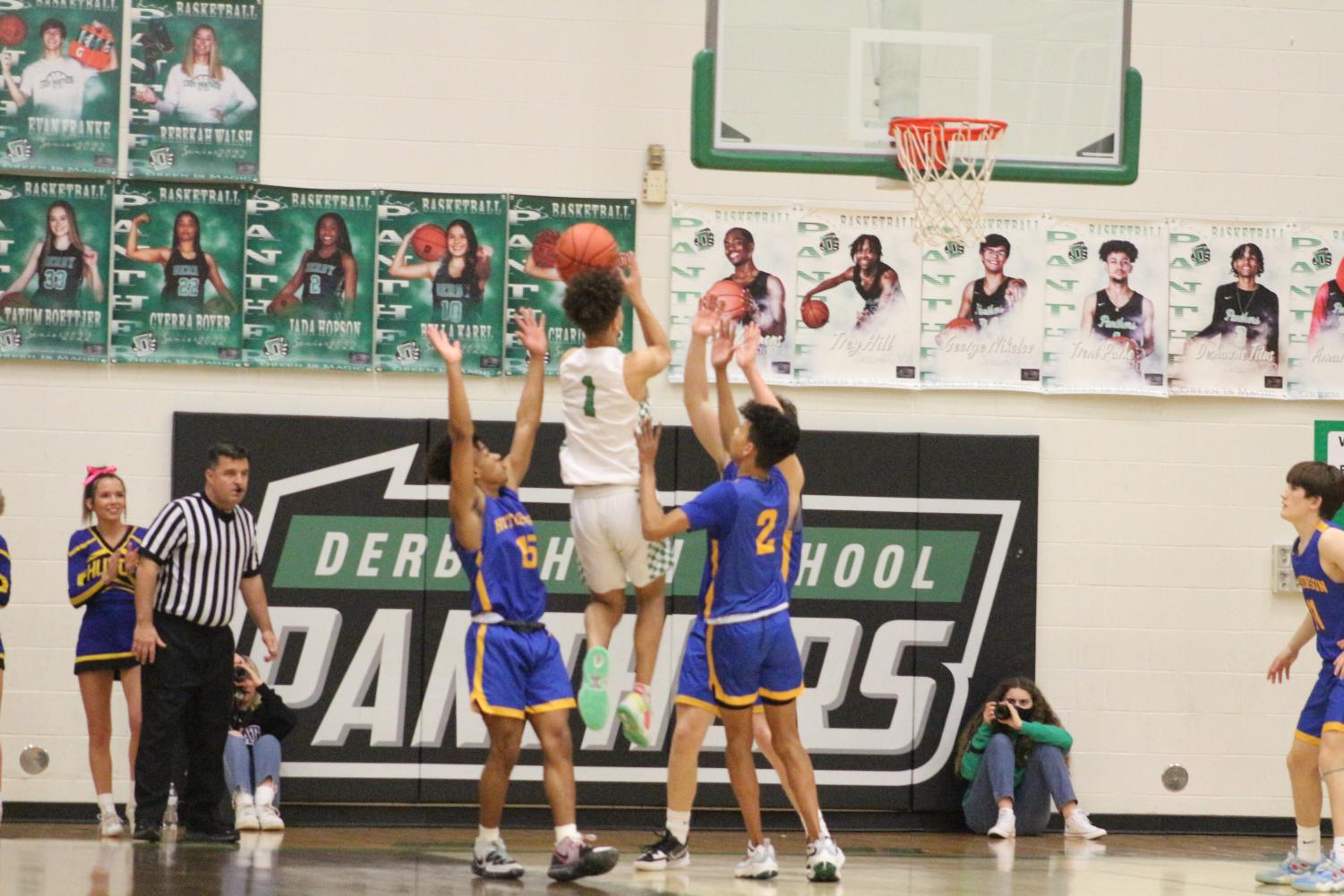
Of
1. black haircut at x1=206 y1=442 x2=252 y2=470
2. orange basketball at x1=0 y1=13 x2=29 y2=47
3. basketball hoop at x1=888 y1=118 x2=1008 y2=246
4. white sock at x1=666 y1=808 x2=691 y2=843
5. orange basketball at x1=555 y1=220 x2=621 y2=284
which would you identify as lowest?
white sock at x1=666 y1=808 x2=691 y2=843

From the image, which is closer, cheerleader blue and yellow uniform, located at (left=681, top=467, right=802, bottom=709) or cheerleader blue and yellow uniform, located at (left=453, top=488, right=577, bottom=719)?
cheerleader blue and yellow uniform, located at (left=453, top=488, right=577, bottom=719)

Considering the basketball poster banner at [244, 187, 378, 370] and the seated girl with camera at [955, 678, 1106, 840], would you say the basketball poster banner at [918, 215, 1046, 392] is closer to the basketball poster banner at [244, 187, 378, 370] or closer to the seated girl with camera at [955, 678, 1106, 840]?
the seated girl with camera at [955, 678, 1106, 840]

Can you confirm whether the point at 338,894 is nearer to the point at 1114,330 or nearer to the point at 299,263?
the point at 299,263

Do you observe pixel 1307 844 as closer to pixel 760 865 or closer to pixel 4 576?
pixel 760 865

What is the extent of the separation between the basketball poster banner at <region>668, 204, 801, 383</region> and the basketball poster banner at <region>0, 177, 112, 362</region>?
10.9ft

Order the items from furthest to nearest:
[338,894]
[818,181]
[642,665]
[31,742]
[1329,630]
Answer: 1. [818,181]
2. [31,742]
3. [1329,630]
4. [642,665]
5. [338,894]

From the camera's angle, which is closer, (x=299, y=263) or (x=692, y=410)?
(x=692, y=410)

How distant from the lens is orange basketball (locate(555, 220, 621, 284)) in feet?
24.6

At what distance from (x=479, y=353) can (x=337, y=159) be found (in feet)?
4.60

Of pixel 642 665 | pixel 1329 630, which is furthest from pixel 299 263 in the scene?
pixel 1329 630

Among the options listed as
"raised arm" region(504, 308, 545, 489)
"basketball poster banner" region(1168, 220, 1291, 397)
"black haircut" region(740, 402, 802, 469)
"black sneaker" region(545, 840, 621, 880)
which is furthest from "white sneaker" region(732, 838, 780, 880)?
"basketball poster banner" region(1168, 220, 1291, 397)

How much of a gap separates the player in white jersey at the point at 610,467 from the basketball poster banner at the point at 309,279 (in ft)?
10.0

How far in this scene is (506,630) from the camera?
7215 mm

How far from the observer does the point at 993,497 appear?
10523mm
